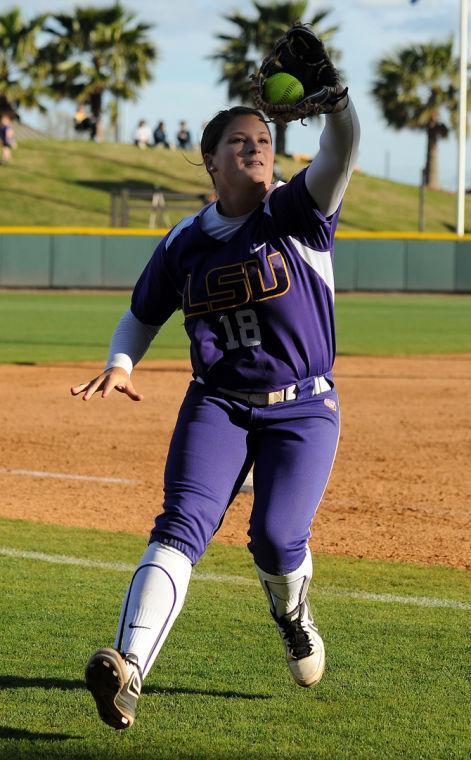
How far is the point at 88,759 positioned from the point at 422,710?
1102mm

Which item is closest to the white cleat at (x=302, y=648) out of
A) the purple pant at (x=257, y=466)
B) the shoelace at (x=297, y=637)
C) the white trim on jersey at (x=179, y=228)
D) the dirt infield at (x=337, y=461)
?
the shoelace at (x=297, y=637)

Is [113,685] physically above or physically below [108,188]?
below

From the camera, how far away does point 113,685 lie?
3.18m

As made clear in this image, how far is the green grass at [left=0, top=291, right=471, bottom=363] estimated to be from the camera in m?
17.9

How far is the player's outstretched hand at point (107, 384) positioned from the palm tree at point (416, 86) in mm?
51866

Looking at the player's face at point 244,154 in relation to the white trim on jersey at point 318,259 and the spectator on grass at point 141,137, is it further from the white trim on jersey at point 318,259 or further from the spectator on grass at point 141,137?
the spectator on grass at point 141,137

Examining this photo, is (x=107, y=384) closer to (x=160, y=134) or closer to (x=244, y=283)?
(x=244, y=283)

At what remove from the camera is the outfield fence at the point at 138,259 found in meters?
31.7

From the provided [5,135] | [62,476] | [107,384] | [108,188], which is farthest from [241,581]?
[5,135]

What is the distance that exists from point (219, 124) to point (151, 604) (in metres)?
1.49

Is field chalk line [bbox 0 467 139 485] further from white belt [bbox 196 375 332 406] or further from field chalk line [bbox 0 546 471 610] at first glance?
white belt [bbox 196 375 332 406]

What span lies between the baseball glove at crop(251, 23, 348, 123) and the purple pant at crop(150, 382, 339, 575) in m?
0.89

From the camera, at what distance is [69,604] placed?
5.03 meters

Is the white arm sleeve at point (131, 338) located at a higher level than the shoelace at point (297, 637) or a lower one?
higher
